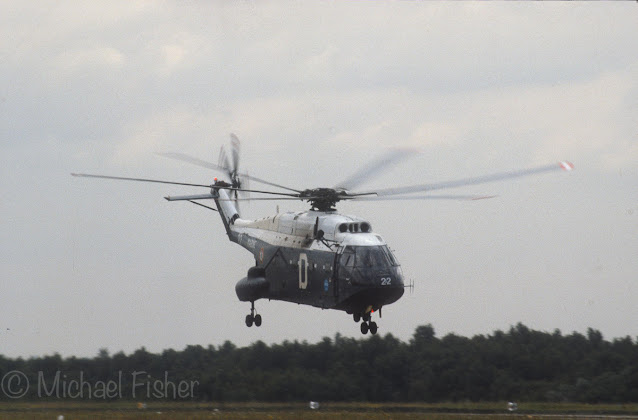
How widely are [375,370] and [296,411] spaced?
11.3m

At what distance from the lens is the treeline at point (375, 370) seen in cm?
6706

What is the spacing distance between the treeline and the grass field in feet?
6.60

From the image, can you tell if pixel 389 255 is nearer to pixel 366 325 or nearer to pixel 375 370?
pixel 366 325

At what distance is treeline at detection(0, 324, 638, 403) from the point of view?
67062mm

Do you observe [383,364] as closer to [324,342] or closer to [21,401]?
[324,342]

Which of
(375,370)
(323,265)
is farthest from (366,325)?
(375,370)

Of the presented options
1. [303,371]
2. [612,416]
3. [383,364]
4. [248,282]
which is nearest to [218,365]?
[303,371]

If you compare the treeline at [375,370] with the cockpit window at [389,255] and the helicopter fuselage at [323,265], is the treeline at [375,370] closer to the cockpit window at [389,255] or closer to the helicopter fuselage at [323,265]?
the helicopter fuselage at [323,265]

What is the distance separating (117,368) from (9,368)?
5811 millimetres

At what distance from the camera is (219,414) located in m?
58.5

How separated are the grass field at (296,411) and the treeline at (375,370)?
201 centimetres

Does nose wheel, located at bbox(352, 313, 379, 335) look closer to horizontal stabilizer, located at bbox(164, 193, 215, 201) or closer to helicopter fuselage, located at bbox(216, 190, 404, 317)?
helicopter fuselage, located at bbox(216, 190, 404, 317)

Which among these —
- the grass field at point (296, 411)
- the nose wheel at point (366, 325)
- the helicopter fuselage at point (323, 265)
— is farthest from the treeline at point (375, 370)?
the nose wheel at point (366, 325)

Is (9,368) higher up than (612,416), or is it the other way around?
(9,368)
